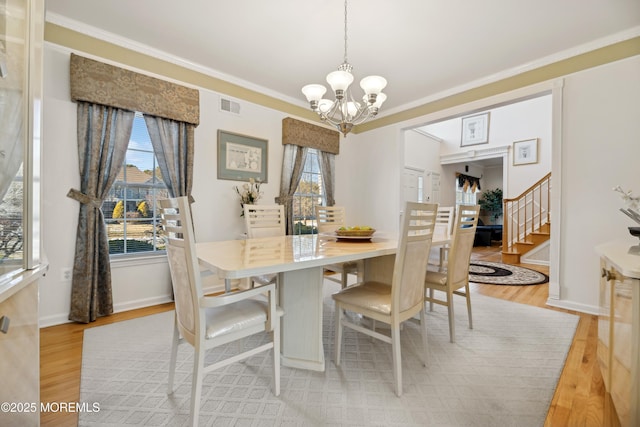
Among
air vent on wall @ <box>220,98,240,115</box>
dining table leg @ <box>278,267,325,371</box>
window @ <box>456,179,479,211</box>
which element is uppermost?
air vent on wall @ <box>220,98,240,115</box>

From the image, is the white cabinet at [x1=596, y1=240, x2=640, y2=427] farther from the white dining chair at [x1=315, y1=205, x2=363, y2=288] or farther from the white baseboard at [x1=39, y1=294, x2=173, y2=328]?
the white baseboard at [x1=39, y1=294, x2=173, y2=328]

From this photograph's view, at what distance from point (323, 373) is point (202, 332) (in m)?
0.87

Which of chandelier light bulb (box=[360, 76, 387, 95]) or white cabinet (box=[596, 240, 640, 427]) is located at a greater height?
chandelier light bulb (box=[360, 76, 387, 95])

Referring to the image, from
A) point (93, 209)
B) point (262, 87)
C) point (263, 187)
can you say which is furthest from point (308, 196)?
point (93, 209)

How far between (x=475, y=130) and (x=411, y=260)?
7.29m

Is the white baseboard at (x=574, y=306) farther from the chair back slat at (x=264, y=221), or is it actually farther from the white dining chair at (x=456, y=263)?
the chair back slat at (x=264, y=221)

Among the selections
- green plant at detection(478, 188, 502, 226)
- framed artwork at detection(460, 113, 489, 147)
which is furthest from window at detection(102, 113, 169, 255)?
green plant at detection(478, 188, 502, 226)

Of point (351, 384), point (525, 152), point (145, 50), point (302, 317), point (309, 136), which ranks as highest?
point (145, 50)

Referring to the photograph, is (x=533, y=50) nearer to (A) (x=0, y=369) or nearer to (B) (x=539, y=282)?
(B) (x=539, y=282)

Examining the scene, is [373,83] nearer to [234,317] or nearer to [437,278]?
[437,278]

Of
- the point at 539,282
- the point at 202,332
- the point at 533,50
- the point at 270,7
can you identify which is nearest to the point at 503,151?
the point at 539,282

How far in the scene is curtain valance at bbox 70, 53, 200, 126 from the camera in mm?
2457

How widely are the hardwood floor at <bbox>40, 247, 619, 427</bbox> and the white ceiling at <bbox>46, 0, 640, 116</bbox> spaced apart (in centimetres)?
268

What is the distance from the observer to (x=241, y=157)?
3576 mm
